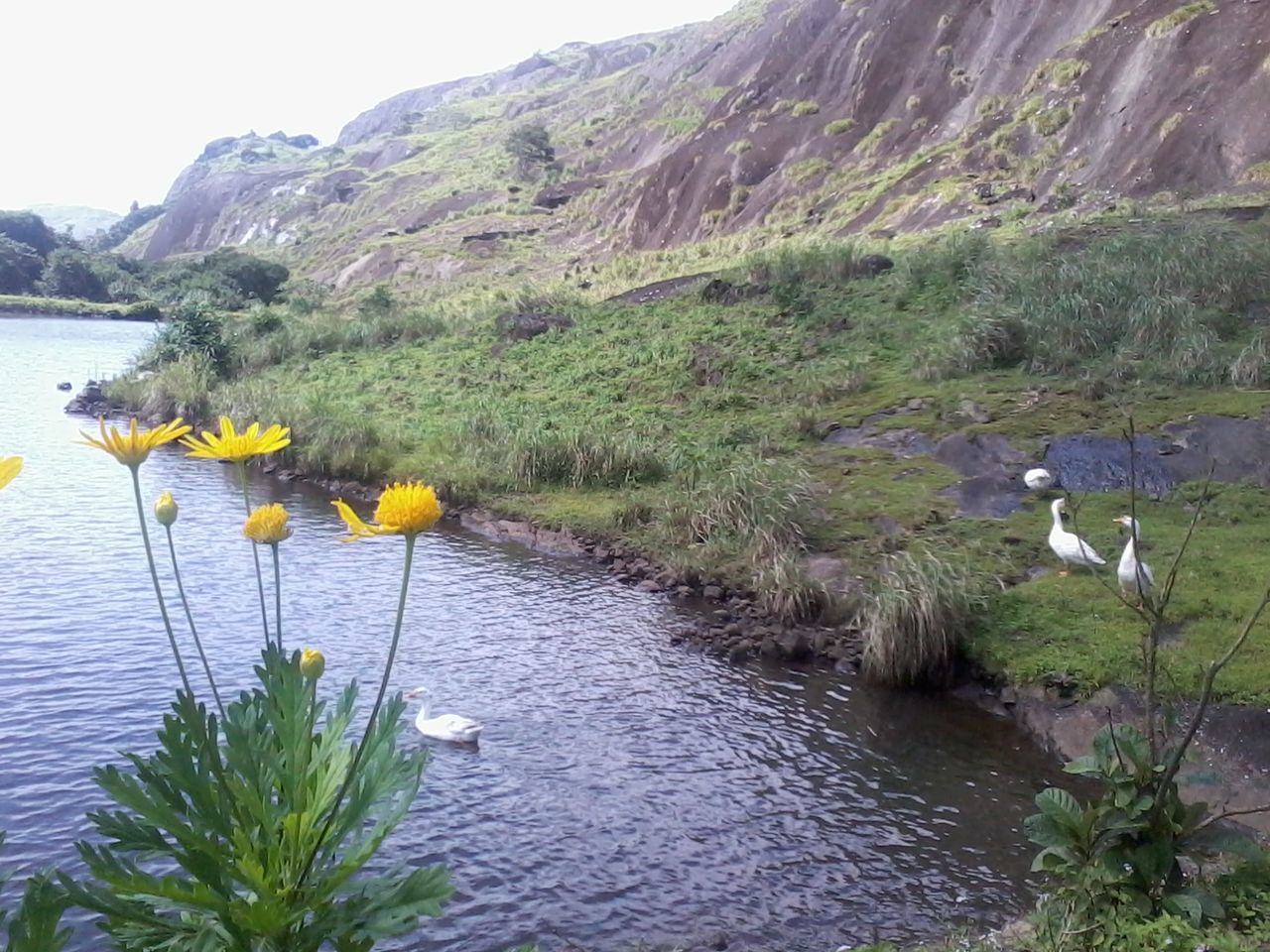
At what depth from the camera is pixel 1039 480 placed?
14.8 metres

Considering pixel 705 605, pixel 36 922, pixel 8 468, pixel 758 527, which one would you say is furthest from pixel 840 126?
pixel 36 922

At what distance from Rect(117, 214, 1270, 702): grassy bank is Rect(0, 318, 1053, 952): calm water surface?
1783 mm

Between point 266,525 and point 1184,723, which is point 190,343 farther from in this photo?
point 266,525

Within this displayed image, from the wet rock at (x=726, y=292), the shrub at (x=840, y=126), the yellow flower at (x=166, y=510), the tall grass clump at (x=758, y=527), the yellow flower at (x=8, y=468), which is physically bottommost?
the tall grass clump at (x=758, y=527)

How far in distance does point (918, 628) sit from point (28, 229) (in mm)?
124545

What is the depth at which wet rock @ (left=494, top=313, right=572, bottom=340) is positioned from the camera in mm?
29744

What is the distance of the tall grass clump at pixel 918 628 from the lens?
11.5 meters

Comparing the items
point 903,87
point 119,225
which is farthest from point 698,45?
point 119,225

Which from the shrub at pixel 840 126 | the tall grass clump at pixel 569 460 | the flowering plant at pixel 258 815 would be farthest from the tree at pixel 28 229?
the flowering plant at pixel 258 815

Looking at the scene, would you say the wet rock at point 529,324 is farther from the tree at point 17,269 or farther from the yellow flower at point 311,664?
the tree at point 17,269

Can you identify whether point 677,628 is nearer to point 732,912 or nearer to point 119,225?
point 732,912

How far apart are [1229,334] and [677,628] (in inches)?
448

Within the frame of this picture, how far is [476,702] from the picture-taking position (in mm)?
10711

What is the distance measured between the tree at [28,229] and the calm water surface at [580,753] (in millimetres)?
111805
